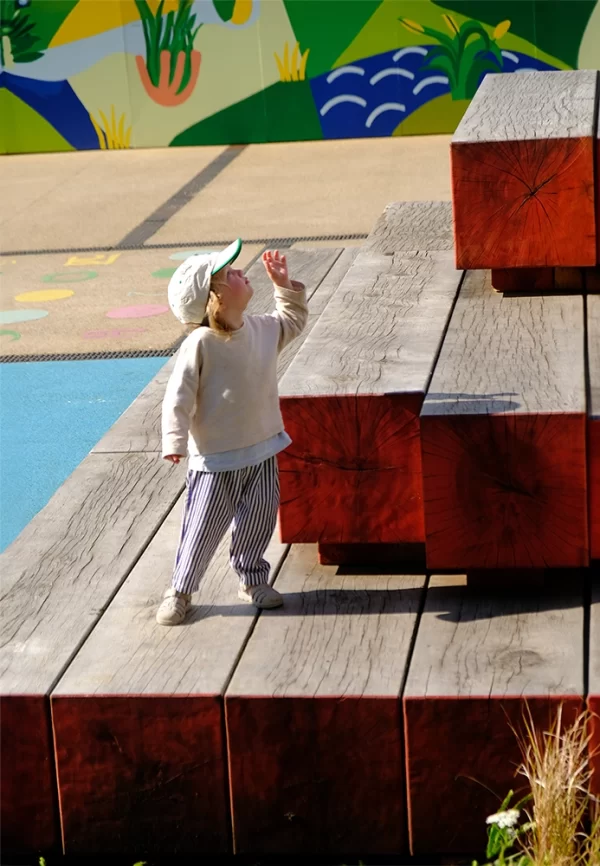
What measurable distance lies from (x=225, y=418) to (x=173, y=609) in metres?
0.47

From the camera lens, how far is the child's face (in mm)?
3145

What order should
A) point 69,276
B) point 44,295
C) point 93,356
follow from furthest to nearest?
1. point 69,276
2. point 44,295
3. point 93,356

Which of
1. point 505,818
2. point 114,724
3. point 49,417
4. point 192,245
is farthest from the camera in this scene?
point 192,245

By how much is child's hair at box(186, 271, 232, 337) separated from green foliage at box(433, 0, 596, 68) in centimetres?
1032

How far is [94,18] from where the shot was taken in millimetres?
13266

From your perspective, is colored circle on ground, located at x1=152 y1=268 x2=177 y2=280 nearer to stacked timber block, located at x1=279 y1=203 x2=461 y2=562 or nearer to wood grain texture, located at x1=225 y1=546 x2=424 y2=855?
stacked timber block, located at x1=279 y1=203 x2=461 y2=562

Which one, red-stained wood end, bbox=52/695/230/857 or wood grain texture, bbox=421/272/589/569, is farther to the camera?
wood grain texture, bbox=421/272/589/569

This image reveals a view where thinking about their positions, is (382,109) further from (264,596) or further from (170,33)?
(264,596)

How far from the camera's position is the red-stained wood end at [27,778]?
9.71 ft

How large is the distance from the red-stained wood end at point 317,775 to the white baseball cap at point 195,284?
0.91 meters

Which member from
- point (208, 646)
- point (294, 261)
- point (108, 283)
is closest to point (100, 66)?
point (108, 283)

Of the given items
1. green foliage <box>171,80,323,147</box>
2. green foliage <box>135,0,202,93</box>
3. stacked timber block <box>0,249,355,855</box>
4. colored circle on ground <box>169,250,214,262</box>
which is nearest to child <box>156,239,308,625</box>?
stacked timber block <box>0,249,355,855</box>

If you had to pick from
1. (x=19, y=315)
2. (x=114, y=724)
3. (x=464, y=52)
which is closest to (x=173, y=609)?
(x=114, y=724)

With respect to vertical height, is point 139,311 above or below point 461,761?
below
